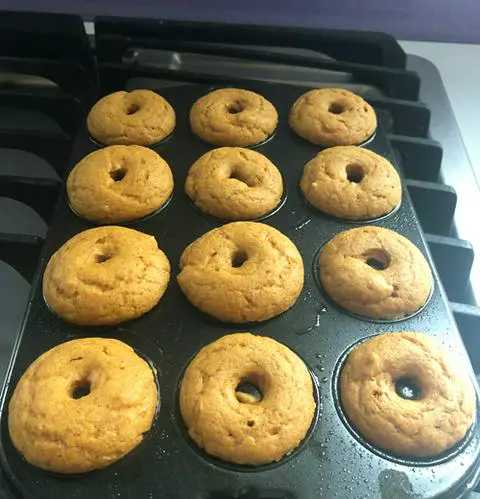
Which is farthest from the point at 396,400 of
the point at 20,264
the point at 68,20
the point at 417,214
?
the point at 68,20

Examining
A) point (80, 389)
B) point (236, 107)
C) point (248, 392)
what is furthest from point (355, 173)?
point (80, 389)

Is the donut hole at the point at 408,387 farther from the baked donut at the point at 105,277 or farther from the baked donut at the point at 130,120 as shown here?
Answer: the baked donut at the point at 130,120

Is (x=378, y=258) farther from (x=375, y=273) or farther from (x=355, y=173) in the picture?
(x=355, y=173)

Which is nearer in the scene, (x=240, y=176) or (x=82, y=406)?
(x=82, y=406)

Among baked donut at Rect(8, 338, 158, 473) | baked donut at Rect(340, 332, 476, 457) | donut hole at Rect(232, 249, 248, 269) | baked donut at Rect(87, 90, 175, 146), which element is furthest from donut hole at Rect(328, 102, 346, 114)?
baked donut at Rect(8, 338, 158, 473)

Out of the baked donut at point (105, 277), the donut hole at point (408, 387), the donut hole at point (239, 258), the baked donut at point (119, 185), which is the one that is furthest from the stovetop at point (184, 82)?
the donut hole at point (239, 258)

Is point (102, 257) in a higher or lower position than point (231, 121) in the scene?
lower
